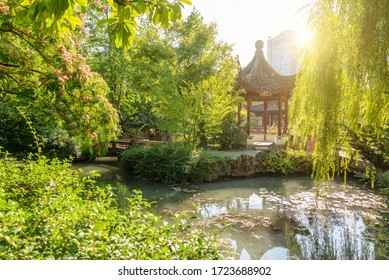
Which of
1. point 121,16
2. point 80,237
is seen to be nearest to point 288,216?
point 80,237

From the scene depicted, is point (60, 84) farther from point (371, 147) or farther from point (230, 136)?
point (230, 136)

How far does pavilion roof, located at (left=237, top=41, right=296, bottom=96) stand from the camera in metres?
12.5

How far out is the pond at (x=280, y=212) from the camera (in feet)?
13.2

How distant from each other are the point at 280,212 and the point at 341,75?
140 inches

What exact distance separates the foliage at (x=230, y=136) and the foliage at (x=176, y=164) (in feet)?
8.72

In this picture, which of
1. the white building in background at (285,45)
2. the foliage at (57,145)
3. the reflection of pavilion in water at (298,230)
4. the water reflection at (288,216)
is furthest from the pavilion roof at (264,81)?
the foliage at (57,145)

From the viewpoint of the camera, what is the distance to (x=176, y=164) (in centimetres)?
865

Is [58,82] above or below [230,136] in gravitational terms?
above

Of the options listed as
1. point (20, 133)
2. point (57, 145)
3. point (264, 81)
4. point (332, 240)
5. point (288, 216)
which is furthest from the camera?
point (264, 81)

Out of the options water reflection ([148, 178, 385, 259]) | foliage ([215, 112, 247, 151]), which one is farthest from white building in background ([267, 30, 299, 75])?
foliage ([215, 112, 247, 151])

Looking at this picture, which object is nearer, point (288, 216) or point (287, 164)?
point (288, 216)

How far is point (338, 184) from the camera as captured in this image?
8.34 m

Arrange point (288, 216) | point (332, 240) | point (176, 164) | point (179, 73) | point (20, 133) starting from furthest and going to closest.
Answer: point (179, 73), point (20, 133), point (176, 164), point (288, 216), point (332, 240)
